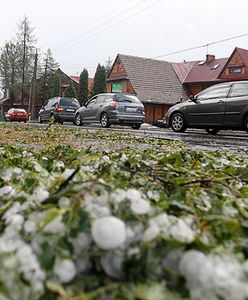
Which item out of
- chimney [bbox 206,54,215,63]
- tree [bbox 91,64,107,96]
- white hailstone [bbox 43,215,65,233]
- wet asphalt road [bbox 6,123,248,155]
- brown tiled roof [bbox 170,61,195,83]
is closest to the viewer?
white hailstone [bbox 43,215,65,233]

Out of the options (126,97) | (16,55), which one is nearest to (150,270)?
(126,97)

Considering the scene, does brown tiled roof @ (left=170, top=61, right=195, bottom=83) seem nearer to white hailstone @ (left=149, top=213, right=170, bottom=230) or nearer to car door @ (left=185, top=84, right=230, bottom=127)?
car door @ (left=185, top=84, right=230, bottom=127)

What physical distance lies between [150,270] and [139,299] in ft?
0.25

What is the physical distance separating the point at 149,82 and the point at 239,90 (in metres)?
32.1

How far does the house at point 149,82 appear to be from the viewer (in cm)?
4103

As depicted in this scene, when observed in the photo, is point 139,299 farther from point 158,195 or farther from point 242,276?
point 158,195

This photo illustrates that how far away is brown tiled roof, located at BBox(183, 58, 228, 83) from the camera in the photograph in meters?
41.2

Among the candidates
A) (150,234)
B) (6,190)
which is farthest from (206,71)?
Answer: (150,234)

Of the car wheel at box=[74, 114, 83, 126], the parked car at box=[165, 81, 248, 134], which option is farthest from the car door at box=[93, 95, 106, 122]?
the parked car at box=[165, 81, 248, 134]

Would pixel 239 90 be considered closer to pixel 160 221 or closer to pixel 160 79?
pixel 160 221

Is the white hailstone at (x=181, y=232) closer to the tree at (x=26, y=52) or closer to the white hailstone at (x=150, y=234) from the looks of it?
the white hailstone at (x=150, y=234)

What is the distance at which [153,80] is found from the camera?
139 feet

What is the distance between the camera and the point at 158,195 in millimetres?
1177

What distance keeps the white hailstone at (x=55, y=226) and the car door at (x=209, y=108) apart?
33.5 feet
